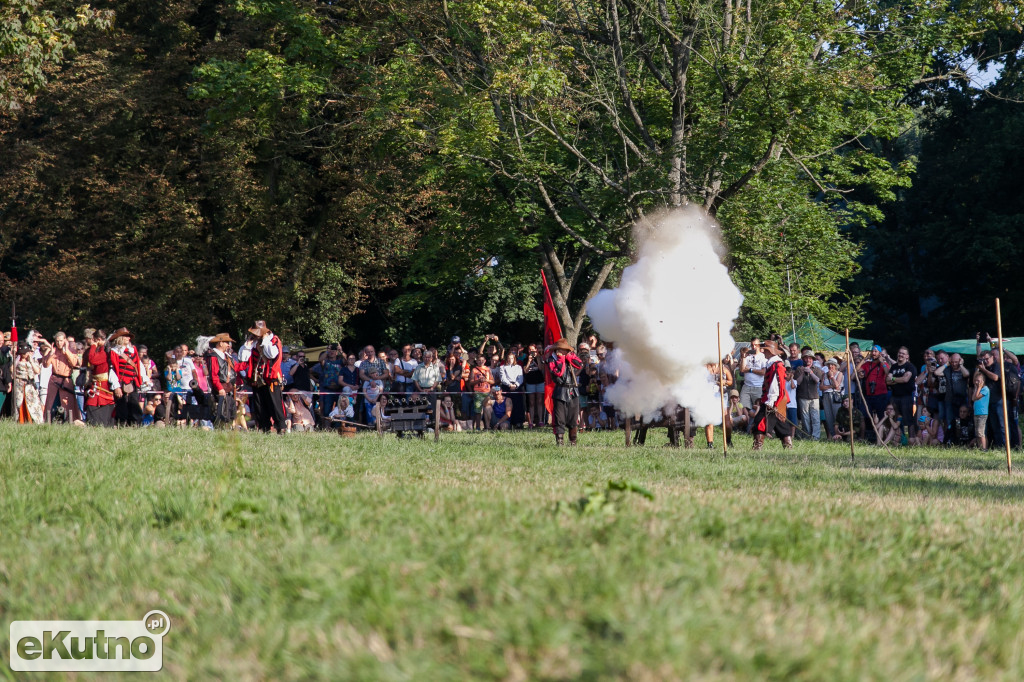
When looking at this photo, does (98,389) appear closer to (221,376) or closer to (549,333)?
(221,376)

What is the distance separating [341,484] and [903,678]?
6.23 meters

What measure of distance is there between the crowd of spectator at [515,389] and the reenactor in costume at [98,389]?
0.22m

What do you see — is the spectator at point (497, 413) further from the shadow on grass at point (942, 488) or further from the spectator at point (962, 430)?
the shadow on grass at point (942, 488)

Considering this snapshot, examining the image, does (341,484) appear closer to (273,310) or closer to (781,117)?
(781,117)

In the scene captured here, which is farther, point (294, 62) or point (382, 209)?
point (382, 209)

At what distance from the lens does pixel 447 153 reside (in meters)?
24.8

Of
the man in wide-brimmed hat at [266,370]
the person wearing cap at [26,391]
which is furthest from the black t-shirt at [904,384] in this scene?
the person wearing cap at [26,391]

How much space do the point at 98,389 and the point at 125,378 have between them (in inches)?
26.1

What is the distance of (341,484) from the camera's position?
9.35m

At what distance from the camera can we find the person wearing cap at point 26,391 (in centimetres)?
2123

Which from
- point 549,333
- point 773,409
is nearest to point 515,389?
point 549,333

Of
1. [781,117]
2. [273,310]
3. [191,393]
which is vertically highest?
[781,117]

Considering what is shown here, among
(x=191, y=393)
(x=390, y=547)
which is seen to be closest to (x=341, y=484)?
(x=390, y=547)

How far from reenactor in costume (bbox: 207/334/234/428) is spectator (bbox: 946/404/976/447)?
1462 centimetres
